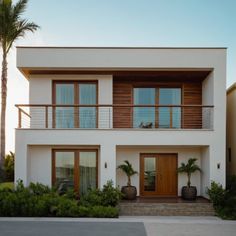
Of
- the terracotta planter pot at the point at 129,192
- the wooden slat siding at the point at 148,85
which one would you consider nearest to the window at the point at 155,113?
the wooden slat siding at the point at 148,85

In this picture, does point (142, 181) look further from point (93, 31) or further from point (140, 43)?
point (93, 31)

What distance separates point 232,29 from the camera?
14578mm

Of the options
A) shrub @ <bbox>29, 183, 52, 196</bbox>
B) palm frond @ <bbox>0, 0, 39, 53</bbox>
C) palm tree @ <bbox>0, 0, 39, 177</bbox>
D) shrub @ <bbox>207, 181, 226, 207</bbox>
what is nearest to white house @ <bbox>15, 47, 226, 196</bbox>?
shrub @ <bbox>207, 181, 226, 207</bbox>

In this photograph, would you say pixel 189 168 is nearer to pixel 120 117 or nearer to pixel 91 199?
pixel 120 117

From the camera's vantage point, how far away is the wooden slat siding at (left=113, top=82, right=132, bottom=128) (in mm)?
14555

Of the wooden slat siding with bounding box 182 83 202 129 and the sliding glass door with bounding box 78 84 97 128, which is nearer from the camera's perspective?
the sliding glass door with bounding box 78 84 97 128

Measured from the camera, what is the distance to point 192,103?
14.9 metres

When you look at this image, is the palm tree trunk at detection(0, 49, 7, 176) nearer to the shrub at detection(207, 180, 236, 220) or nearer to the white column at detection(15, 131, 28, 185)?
the white column at detection(15, 131, 28, 185)

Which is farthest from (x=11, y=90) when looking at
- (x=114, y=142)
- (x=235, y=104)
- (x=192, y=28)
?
(x=235, y=104)

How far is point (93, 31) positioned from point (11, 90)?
6148 mm

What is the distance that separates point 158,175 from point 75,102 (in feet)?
17.6

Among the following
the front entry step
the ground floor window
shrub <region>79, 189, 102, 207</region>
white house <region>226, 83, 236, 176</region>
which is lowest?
the front entry step

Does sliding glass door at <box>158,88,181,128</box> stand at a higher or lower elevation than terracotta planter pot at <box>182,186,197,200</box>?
higher

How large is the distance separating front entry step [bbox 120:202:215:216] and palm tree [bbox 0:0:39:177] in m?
7.53
